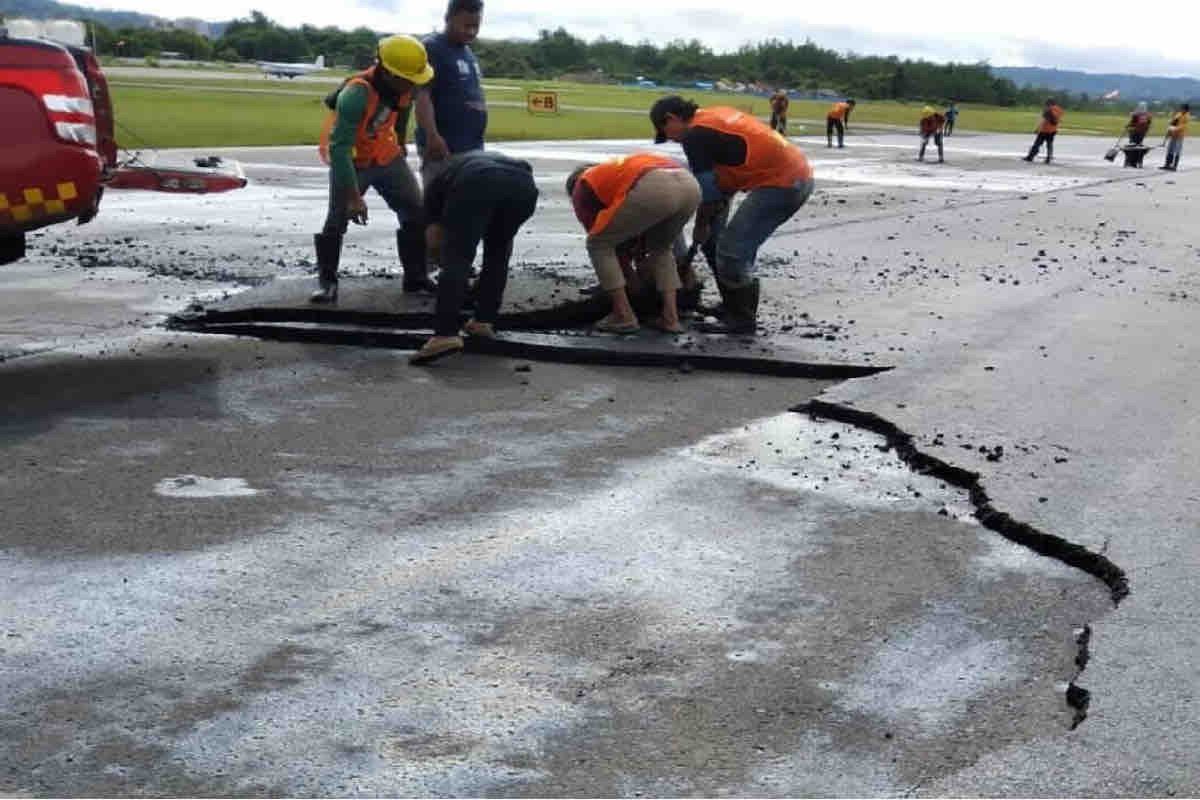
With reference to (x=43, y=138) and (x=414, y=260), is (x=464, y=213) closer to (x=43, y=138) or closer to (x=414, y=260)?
(x=414, y=260)

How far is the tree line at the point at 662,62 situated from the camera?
430 feet

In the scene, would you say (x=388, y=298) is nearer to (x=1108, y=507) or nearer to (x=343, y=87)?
(x=343, y=87)

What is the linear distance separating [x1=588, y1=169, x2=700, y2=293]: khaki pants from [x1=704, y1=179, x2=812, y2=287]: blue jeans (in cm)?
46

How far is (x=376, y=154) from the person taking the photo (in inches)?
357

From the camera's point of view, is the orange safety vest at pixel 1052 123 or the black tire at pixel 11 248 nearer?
the black tire at pixel 11 248

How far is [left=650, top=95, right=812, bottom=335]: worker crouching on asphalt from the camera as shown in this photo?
8.67 metres

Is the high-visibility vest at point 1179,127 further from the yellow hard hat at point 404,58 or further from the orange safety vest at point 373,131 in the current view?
the yellow hard hat at point 404,58

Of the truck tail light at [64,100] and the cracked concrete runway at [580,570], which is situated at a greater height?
the truck tail light at [64,100]

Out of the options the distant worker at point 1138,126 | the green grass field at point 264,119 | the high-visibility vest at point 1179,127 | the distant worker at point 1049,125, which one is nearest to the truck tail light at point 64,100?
the green grass field at point 264,119

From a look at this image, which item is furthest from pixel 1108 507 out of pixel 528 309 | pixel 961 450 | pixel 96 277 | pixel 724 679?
pixel 96 277

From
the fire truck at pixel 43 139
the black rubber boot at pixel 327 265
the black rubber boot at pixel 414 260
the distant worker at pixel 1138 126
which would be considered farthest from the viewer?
the distant worker at pixel 1138 126

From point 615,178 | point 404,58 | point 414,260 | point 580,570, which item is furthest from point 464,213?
point 580,570

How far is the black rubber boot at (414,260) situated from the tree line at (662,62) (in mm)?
113316

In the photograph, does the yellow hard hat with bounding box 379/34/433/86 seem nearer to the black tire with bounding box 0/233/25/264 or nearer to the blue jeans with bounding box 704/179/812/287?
the blue jeans with bounding box 704/179/812/287
